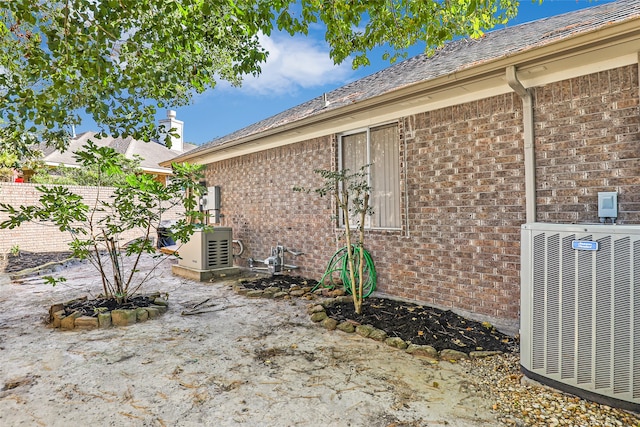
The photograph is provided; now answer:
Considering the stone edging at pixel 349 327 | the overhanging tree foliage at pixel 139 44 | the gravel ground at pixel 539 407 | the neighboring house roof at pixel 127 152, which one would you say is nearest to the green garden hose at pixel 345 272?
the stone edging at pixel 349 327

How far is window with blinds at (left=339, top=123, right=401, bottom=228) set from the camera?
4668 mm

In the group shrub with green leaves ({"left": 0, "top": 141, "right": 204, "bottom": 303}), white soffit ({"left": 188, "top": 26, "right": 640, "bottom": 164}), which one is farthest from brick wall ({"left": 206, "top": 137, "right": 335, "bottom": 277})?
shrub with green leaves ({"left": 0, "top": 141, "right": 204, "bottom": 303})

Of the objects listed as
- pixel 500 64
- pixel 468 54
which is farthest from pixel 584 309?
pixel 468 54

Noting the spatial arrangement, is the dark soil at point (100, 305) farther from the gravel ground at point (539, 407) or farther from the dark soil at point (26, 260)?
the gravel ground at point (539, 407)

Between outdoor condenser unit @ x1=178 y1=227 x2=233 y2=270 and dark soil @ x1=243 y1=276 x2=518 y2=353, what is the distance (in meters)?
3.03

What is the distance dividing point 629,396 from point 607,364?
7.3 inches

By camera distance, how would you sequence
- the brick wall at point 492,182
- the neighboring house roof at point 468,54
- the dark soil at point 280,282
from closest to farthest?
the brick wall at point 492,182 < the neighboring house roof at point 468,54 < the dark soil at point 280,282

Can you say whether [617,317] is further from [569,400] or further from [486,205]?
[486,205]

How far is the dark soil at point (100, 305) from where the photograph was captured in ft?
12.6

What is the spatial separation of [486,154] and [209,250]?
478 centimetres

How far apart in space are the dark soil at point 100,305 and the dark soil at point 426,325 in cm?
230

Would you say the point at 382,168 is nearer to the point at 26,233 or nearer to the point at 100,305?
the point at 100,305

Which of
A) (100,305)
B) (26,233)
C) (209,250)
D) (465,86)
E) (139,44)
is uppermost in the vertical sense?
(139,44)

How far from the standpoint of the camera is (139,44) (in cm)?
296
